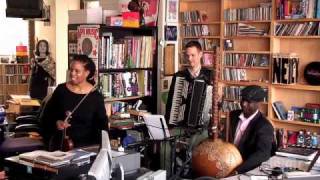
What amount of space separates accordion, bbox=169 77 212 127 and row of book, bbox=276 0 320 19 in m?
1.78

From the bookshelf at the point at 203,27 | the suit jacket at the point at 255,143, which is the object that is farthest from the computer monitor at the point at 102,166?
the bookshelf at the point at 203,27

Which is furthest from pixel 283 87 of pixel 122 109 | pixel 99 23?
pixel 99 23

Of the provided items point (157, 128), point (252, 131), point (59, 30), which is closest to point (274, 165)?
point (252, 131)

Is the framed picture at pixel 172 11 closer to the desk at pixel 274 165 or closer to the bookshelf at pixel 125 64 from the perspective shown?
the bookshelf at pixel 125 64

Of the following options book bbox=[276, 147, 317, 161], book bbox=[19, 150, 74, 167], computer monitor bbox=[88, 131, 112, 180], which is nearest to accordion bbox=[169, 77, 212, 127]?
book bbox=[276, 147, 317, 161]

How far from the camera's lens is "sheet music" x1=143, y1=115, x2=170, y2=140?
3996mm

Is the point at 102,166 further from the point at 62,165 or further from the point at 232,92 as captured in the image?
the point at 232,92

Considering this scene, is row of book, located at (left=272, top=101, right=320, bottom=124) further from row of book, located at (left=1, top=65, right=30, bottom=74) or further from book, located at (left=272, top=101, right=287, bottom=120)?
row of book, located at (left=1, top=65, right=30, bottom=74)

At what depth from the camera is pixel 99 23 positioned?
5.13 metres

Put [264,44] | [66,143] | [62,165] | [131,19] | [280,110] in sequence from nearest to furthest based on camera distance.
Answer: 1. [62,165]
2. [66,143]
3. [131,19]
4. [280,110]
5. [264,44]

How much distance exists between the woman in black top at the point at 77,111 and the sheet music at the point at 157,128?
407 millimetres

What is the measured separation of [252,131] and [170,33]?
2818 millimetres

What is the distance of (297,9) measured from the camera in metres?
5.68

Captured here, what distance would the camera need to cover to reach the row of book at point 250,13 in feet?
19.5
